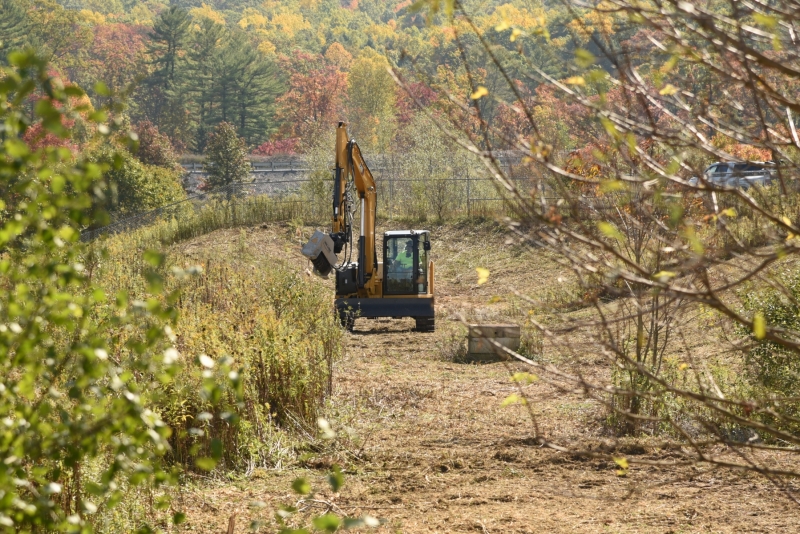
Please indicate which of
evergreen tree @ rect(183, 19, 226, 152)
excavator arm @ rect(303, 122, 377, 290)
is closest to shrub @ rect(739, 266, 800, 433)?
excavator arm @ rect(303, 122, 377, 290)

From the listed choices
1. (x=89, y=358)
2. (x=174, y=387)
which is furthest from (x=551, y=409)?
(x=89, y=358)

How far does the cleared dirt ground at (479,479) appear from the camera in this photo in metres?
6.00

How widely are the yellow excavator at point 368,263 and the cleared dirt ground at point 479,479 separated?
14.7 ft

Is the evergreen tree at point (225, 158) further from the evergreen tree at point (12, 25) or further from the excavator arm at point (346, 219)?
the excavator arm at point (346, 219)

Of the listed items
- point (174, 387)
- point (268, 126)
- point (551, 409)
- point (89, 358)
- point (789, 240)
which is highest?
point (268, 126)

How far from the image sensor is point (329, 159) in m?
33.9

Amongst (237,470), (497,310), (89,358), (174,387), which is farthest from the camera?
(497,310)

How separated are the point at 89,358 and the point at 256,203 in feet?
88.9

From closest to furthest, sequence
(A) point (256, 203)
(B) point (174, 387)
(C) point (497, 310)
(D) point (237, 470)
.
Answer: (B) point (174, 387) < (D) point (237, 470) < (C) point (497, 310) < (A) point (256, 203)

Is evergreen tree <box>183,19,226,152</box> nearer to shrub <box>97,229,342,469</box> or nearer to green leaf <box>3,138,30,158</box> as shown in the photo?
shrub <box>97,229,342,469</box>

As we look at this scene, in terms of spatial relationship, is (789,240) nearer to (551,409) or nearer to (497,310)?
(551,409)

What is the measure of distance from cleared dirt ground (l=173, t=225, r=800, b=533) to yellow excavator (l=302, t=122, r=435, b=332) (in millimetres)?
4494

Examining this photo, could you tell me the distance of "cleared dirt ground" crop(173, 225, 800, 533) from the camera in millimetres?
5996

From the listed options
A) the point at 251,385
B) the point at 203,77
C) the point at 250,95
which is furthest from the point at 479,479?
the point at 203,77
